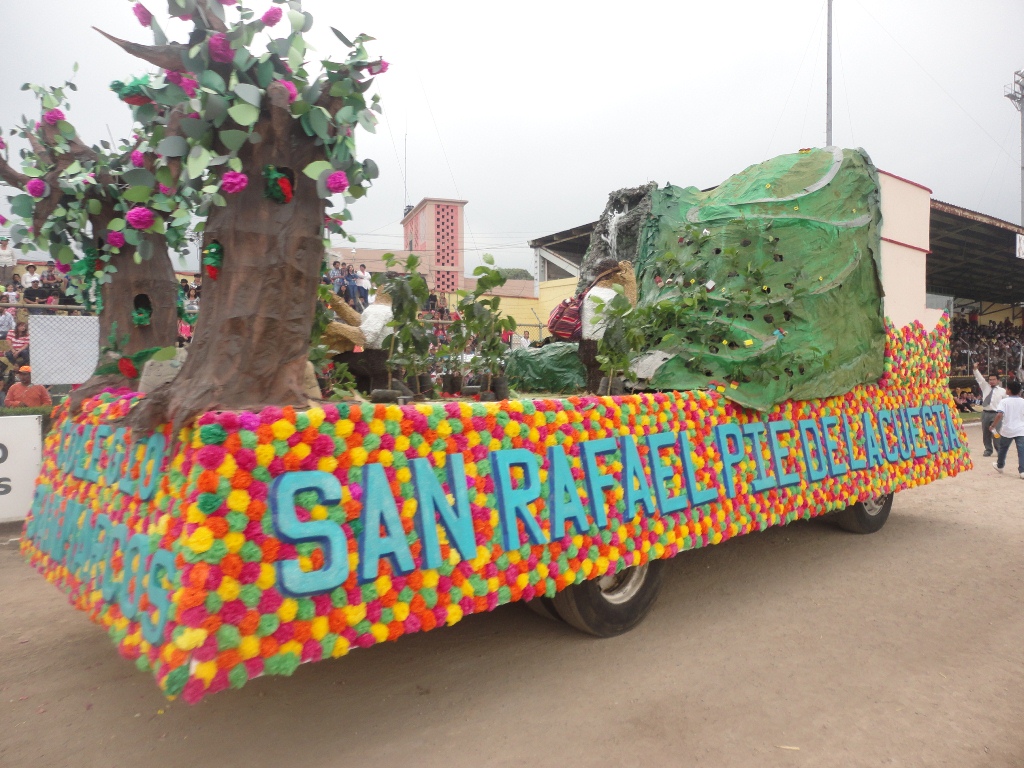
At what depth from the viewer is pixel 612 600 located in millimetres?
3932

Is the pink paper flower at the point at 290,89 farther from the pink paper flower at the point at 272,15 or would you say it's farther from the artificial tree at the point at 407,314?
the artificial tree at the point at 407,314

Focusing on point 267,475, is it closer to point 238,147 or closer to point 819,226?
point 238,147

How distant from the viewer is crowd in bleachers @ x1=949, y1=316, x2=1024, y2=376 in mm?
23750

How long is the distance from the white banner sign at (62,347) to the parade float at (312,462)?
4014 mm

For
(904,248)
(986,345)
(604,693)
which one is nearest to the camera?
(604,693)

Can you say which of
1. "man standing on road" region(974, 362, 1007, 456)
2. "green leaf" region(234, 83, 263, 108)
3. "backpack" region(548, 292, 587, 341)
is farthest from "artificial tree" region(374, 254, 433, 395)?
"man standing on road" region(974, 362, 1007, 456)

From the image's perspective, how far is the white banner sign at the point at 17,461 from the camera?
634 centimetres

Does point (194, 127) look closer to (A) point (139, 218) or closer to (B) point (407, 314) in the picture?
(A) point (139, 218)

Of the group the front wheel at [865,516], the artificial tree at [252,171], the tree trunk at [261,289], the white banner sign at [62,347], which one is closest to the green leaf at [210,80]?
the artificial tree at [252,171]

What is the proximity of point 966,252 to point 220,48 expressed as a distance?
58.8 feet

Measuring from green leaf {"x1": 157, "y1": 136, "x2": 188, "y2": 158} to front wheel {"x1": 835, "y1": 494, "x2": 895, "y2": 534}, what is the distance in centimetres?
591

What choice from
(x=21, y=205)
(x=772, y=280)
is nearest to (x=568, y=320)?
(x=772, y=280)

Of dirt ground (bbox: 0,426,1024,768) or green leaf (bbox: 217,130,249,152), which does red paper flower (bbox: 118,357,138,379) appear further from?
green leaf (bbox: 217,130,249,152)

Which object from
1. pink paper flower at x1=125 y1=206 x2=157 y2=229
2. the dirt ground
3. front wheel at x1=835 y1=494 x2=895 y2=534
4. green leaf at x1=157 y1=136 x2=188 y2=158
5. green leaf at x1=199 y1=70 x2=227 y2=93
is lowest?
the dirt ground
